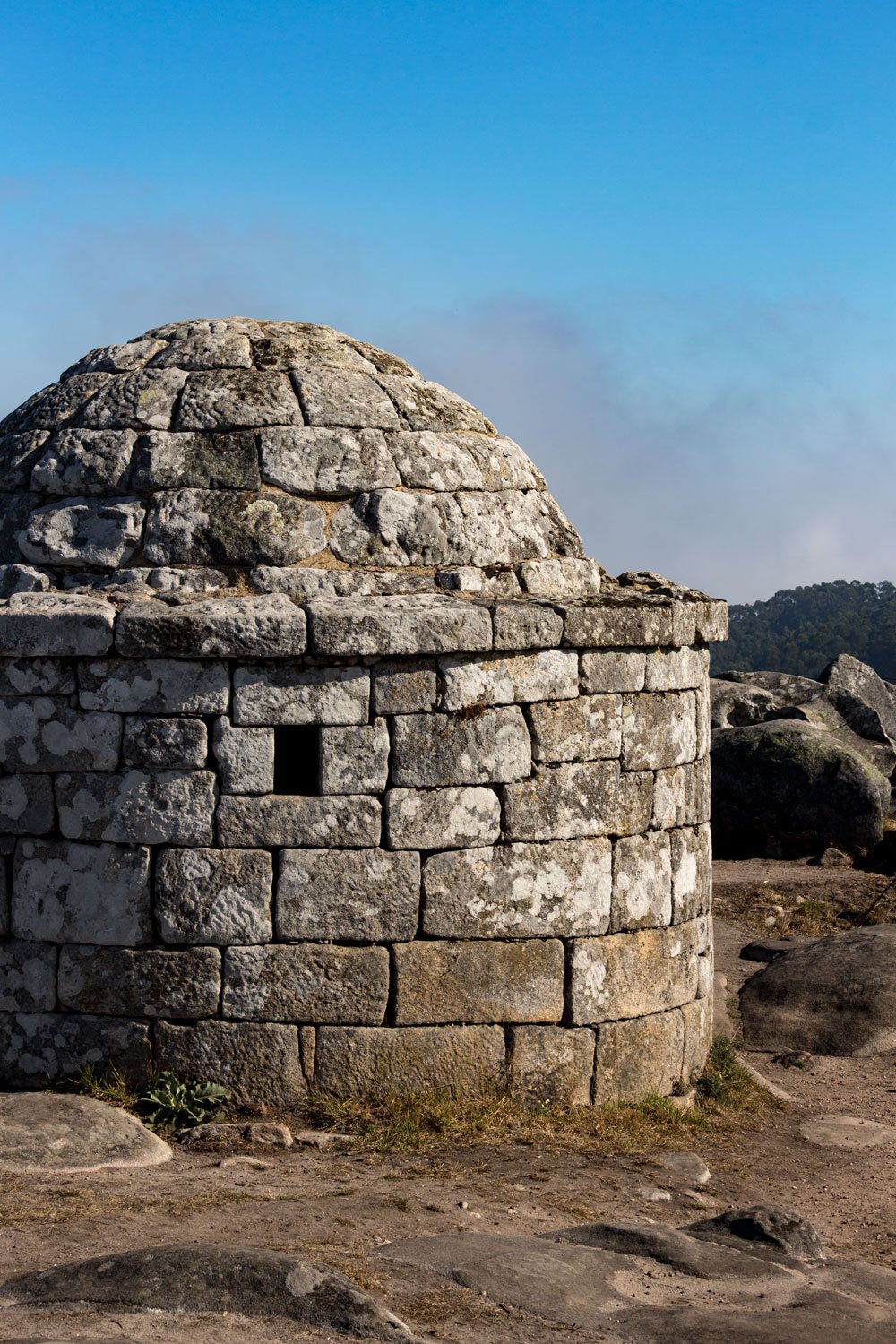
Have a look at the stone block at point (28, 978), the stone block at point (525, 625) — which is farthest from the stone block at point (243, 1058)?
the stone block at point (525, 625)

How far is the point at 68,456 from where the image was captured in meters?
8.44

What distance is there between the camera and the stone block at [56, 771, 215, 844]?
24.0 feet

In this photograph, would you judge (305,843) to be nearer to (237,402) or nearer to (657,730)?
Answer: (657,730)

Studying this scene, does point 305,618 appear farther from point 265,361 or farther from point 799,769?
point 799,769

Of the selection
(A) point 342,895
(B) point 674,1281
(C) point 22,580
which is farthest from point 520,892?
(C) point 22,580

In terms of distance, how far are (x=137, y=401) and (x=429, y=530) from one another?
188 centimetres

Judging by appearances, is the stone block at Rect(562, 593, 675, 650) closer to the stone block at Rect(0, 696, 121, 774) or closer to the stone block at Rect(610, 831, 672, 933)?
the stone block at Rect(610, 831, 672, 933)

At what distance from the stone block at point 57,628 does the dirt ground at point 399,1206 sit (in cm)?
253

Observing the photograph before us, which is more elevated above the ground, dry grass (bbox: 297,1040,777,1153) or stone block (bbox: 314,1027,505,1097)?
stone block (bbox: 314,1027,505,1097)

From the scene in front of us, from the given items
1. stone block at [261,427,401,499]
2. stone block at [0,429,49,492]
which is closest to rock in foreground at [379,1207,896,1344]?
stone block at [261,427,401,499]

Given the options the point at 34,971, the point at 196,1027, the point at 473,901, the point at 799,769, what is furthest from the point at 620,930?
the point at 799,769

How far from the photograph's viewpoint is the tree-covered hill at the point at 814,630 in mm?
50906

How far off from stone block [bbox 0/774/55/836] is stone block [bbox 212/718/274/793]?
3.25 feet

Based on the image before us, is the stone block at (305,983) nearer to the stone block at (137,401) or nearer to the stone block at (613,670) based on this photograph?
the stone block at (613,670)
